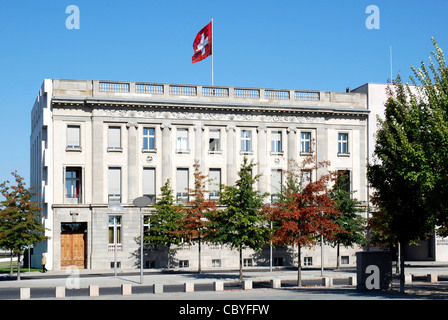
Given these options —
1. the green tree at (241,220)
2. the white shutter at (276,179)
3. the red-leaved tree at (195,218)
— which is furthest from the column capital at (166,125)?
the green tree at (241,220)

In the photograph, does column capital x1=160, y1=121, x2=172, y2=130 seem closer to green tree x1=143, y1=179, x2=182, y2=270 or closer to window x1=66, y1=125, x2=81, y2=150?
green tree x1=143, y1=179, x2=182, y2=270

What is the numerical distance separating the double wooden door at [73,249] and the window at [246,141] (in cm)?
1490

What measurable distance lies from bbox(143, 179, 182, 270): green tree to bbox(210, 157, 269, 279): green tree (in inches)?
302

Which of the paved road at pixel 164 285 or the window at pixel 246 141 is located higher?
the window at pixel 246 141

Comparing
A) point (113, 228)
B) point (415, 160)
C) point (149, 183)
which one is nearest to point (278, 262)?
point (149, 183)

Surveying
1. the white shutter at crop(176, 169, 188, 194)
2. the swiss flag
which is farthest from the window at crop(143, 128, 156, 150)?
the swiss flag

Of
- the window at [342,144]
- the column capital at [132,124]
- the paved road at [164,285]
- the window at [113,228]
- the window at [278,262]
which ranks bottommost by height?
the window at [278,262]

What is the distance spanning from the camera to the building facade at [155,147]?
1975 inches

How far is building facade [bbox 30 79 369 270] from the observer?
1975 inches

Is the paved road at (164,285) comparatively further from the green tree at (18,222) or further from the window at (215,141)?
the window at (215,141)

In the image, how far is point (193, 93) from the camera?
5378cm
